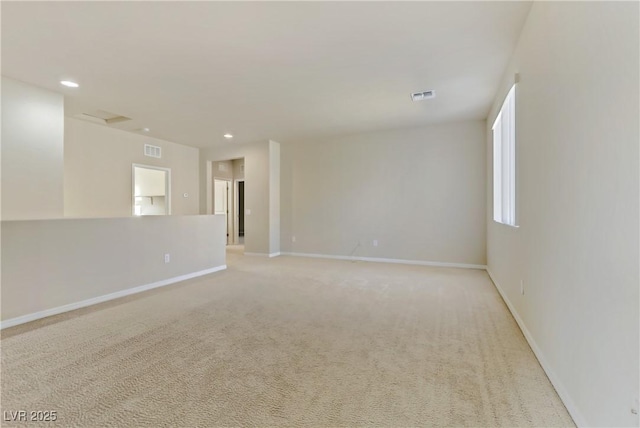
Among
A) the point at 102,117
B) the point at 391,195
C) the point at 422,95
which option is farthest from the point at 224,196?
the point at 422,95

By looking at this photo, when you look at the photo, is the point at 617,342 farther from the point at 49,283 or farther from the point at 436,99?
the point at 49,283

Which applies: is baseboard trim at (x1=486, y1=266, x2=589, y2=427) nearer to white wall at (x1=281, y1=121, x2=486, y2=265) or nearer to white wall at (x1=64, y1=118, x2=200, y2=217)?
white wall at (x1=281, y1=121, x2=486, y2=265)

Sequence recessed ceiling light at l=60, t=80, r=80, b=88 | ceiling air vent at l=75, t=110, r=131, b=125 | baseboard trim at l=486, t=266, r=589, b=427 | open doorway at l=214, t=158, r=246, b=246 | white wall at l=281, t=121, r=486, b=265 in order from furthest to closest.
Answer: open doorway at l=214, t=158, r=246, b=246
white wall at l=281, t=121, r=486, b=265
ceiling air vent at l=75, t=110, r=131, b=125
recessed ceiling light at l=60, t=80, r=80, b=88
baseboard trim at l=486, t=266, r=589, b=427

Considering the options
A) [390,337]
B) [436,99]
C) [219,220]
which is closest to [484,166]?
[436,99]

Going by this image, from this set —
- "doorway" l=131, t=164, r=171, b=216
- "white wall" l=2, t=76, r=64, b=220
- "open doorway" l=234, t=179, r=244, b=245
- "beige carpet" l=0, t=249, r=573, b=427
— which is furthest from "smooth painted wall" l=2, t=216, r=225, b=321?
"open doorway" l=234, t=179, r=244, b=245

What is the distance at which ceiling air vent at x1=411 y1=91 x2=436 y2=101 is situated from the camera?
4.02 meters

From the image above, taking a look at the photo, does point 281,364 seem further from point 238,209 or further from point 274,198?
point 238,209

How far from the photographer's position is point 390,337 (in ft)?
8.02

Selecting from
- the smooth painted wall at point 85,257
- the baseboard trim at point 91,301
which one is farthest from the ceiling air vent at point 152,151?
the baseboard trim at point 91,301

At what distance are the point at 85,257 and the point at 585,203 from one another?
4.49 meters

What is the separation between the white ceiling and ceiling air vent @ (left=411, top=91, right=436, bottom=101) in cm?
14

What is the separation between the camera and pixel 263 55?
2.99m

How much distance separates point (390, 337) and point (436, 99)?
11.4ft

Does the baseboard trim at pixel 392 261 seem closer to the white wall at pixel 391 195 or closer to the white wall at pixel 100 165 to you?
the white wall at pixel 391 195
